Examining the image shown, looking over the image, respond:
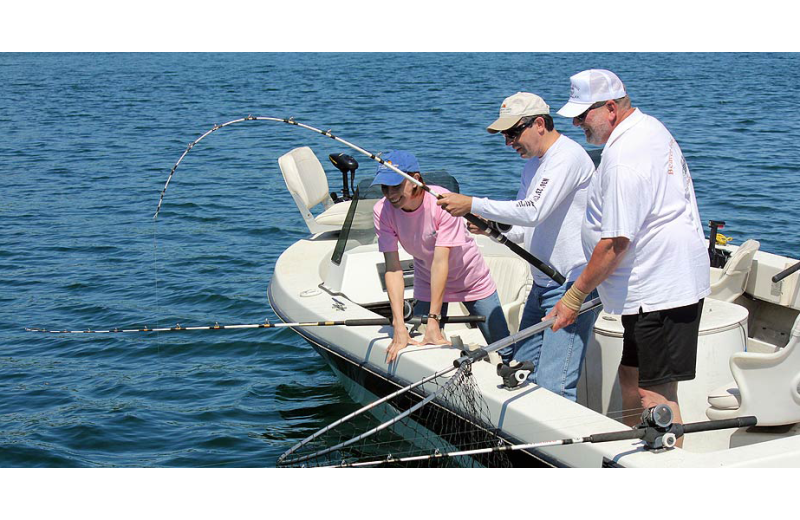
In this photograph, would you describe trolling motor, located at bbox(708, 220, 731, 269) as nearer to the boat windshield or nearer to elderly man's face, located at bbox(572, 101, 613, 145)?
the boat windshield

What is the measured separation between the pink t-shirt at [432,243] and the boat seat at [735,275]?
1669mm

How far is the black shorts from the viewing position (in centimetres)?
332

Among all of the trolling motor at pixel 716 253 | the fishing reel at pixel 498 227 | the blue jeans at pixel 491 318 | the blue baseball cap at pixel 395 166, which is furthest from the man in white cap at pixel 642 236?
the trolling motor at pixel 716 253

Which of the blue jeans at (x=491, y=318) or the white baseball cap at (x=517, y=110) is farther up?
the white baseball cap at (x=517, y=110)

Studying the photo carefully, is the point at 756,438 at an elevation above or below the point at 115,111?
above

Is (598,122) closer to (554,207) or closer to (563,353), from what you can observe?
(554,207)

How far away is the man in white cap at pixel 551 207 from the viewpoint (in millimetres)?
3613

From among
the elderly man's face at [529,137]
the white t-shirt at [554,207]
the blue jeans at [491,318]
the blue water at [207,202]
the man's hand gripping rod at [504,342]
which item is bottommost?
the blue water at [207,202]

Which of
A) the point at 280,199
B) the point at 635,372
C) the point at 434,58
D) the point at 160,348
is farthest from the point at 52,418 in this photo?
the point at 434,58

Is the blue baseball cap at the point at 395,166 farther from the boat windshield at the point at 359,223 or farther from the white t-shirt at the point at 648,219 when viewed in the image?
the boat windshield at the point at 359,223

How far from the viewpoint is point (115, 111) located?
19203mm

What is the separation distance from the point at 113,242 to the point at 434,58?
71.0ft

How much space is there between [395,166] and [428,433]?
128 cm

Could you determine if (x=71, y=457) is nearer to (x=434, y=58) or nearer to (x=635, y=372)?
(x=635, y=372)
